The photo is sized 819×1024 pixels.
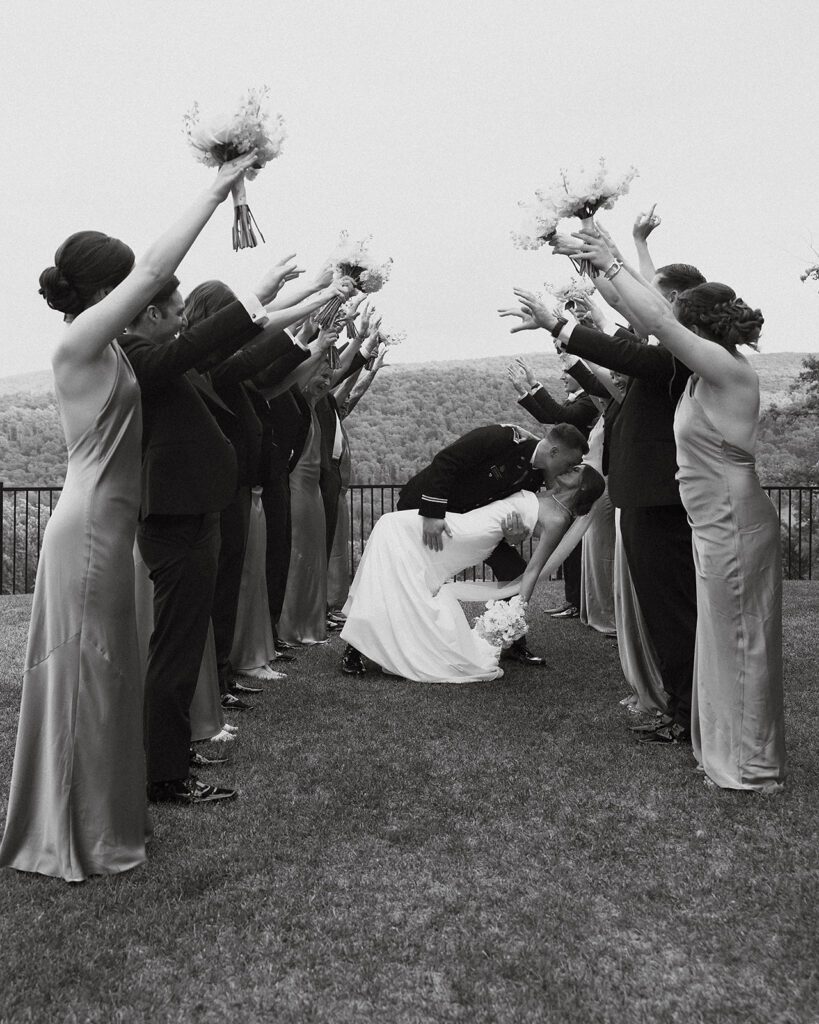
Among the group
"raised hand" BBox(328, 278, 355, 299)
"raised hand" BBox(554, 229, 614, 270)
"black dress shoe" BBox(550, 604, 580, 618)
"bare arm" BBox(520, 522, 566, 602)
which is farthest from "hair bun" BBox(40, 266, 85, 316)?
"black dress shoe" BBox(550, 604, 580, 618)

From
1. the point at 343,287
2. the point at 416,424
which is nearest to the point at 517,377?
the point at 343,287

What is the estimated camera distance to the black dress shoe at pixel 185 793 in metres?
3.59

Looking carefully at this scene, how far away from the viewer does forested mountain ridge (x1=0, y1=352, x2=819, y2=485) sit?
14.0 metres

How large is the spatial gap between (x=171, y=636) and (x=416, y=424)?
11273 mm

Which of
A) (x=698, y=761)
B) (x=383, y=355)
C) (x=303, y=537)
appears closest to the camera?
(x=698, y=761)

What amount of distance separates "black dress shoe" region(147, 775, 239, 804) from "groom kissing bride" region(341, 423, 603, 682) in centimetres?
230

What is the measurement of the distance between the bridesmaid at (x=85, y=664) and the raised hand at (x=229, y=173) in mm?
12

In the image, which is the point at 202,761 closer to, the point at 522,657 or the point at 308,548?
the point at 522,657

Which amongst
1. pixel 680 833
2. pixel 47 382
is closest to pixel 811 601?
pixel 680 833

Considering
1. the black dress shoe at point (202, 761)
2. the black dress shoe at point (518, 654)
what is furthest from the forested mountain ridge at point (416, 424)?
the black dress shoe at point (202, 761)

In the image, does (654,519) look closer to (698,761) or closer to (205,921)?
(698,761)

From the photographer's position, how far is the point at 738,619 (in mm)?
3744

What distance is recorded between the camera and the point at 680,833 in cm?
330

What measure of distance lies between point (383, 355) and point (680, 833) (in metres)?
6.24
